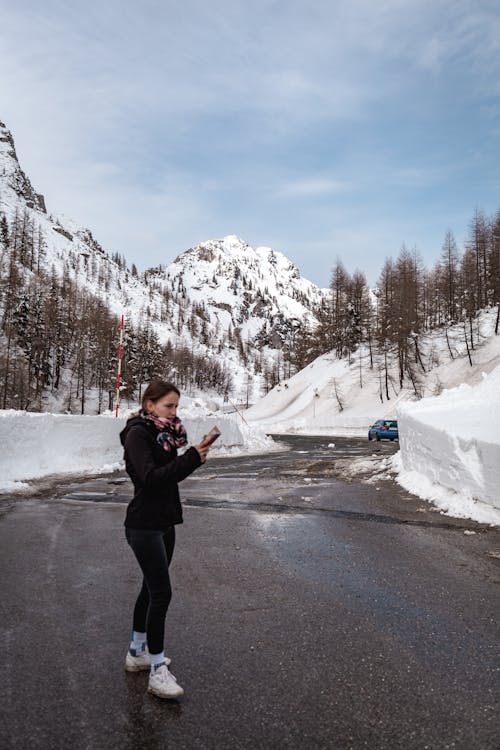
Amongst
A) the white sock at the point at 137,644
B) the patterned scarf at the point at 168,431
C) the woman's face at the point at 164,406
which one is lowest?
the white sock at the point at 137,644

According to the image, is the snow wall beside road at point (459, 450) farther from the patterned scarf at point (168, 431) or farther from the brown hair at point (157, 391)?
the brown hair at point (157, 391)

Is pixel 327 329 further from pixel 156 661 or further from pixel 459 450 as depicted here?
pixel 156 661

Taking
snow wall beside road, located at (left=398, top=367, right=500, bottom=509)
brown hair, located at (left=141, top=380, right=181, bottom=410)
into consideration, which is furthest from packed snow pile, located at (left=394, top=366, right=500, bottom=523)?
brown hair, located at (left=141, top=380, right=181, bottom=410)

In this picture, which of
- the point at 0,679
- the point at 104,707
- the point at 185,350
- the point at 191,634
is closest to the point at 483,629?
the point at 191,634

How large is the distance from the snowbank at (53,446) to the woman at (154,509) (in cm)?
857

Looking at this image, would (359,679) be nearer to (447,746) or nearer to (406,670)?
(406,670)

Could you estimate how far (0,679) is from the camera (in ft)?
9.97

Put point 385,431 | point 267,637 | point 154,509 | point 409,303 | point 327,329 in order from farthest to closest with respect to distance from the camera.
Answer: point 327,329 → point 409,303 → point 385,431 → point 267,637 → point 154,509

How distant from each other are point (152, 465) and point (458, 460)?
22.3 ft

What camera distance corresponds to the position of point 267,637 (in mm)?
3660

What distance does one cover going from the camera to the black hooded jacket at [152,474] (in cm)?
298

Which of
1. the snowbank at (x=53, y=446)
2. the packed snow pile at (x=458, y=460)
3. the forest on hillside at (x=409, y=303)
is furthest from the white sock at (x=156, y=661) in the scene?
the forest on hillside at (x=409, y=303)

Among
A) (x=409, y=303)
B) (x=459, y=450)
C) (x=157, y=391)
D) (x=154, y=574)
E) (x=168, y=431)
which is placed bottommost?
(x=154, y=574)

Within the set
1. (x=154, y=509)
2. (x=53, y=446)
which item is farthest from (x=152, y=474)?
(x=53, y=446)
